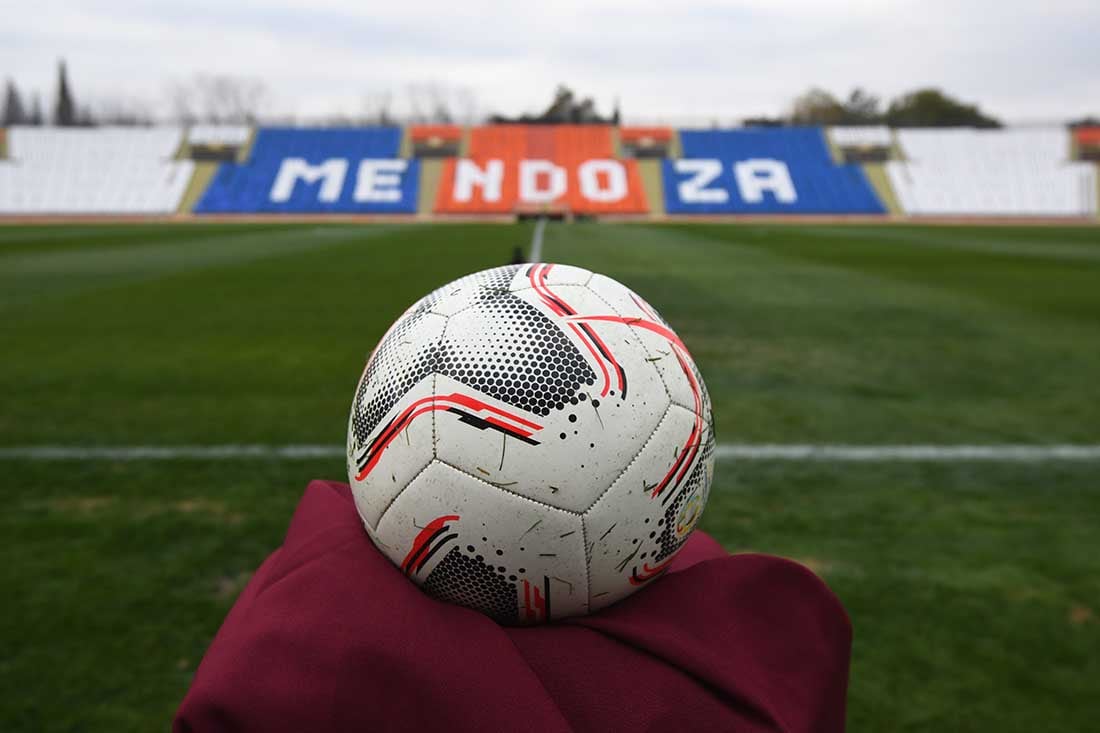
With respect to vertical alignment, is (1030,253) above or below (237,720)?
below

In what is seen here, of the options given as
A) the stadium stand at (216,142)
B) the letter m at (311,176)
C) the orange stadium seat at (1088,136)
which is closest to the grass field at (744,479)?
the letter m at (311,176)

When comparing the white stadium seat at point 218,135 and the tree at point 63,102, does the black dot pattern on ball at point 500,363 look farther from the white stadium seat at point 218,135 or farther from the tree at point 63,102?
the tree at point 63,102

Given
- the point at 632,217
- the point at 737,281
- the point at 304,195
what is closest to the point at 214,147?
the point at 304,195

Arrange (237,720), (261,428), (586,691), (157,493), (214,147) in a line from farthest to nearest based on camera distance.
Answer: (214,147), (261,428), (157,493), (586,691), (237,720)

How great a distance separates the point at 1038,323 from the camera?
7.45 metres

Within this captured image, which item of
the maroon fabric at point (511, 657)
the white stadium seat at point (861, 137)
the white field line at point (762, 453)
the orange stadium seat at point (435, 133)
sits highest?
the orange stadium seat at point (435, 133)

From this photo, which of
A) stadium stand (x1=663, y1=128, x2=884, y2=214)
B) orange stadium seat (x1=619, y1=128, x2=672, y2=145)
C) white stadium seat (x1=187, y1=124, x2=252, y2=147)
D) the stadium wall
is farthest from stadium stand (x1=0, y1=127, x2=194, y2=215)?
stadium stand (x1=663, y1=128, x2=884, y2=214)

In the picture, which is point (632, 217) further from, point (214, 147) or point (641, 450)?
point (641, 450)

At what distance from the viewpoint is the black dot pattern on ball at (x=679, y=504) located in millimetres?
1462

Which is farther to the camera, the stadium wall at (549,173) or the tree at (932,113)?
the tree at (932,113)

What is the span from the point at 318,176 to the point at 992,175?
105 ft

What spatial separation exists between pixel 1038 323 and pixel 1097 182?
3688cm

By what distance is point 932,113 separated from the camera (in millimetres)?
62406

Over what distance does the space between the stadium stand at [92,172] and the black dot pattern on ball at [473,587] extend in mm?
38355
